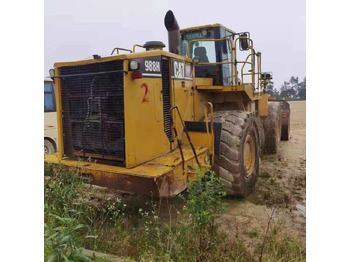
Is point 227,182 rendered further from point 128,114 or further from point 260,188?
point 128,114

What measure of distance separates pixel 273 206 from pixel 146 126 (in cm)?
230

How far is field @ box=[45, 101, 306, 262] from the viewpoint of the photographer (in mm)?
2912

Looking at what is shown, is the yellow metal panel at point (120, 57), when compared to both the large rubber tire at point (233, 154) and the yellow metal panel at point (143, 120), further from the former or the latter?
the large rubber tire at point (233, 154)

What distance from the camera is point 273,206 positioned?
4695 mm

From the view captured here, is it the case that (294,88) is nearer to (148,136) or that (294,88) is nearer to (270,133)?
(270,133)

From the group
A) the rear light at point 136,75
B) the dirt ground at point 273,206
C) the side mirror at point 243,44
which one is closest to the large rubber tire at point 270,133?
the dirt ground at point 273,206

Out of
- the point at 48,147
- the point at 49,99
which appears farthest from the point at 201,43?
the point at 48,147

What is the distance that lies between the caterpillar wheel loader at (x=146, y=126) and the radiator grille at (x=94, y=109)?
0.04 ft

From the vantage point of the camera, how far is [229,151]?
4590mm

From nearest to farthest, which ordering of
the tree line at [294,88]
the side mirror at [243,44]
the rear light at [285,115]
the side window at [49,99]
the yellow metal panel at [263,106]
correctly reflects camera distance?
the tree line at [294,88] → the side mirror at [243,44] → the yellow metal panel at [263,106] → the side window at [49,99] → the rear light at [285,115]

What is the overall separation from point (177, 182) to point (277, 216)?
1637 millimetres

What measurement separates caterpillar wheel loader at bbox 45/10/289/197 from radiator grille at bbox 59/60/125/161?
0.04 feet

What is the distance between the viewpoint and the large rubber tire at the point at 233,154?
4.58 meters

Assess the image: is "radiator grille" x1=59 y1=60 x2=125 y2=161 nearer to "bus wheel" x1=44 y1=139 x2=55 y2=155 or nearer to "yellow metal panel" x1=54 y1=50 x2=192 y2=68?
"yellow metal panel" x1=54 y1=50 x2=192 y2=68
